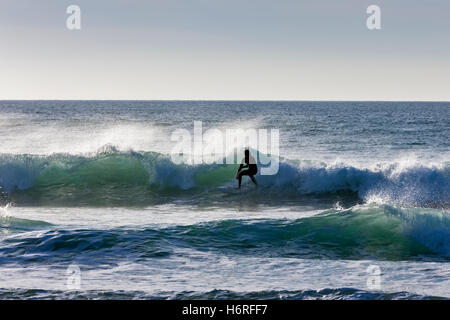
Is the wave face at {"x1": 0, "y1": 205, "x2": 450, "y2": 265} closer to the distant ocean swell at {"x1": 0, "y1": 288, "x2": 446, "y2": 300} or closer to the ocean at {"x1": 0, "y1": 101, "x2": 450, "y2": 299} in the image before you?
the ocean at {"x1": 0, "y1": 101, "x2": 450, "y2": 299}

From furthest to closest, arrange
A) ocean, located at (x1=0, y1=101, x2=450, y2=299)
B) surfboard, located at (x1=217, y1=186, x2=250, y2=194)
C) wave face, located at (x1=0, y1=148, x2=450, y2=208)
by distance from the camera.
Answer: surfboard, located at (x1=217, y1=186, x2=250, y2=194)
wave face, located at (x1=0, y1=148, x2=450, y2=208)
ocean, located at (x1=0, y1=101, x2=450, y2=299)

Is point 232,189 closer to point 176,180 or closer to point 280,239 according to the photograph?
point 176,180

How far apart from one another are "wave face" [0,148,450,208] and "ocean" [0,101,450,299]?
0.15 feet

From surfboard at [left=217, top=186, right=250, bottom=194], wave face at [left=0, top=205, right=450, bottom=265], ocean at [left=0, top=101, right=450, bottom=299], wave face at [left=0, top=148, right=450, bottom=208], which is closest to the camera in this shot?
ocean at [left=0, top=101, right=450, bottom=299]

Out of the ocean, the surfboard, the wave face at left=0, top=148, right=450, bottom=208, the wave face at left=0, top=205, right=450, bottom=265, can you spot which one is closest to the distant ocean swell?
the ocean

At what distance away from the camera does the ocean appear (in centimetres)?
815

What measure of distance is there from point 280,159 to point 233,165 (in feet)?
6.32

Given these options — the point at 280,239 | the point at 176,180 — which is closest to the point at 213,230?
the point at 280,239

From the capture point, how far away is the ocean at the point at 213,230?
815 centimetres

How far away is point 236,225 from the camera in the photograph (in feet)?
41.3

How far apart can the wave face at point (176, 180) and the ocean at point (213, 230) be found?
0.05m

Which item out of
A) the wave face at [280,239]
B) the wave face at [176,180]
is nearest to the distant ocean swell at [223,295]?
the wave face at [280,239]
